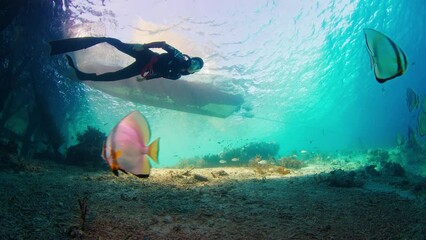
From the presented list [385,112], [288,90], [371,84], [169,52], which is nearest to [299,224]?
[169,52]

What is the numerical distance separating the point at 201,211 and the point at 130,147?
101 inches

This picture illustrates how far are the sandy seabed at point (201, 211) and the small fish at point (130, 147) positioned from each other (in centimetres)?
155

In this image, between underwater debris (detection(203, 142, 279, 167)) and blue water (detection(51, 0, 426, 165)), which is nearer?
blue water (detection(51, 0, 426, 165))

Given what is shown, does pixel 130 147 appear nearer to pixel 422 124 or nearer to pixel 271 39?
pixel 422 124

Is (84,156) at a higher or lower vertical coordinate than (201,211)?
higher

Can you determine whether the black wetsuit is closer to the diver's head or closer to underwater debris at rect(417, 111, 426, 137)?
the diver's head

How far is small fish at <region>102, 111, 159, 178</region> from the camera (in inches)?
88.0

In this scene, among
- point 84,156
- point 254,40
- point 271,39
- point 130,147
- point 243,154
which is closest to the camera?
point 130,147

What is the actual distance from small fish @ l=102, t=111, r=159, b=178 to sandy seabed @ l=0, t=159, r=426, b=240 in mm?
1548

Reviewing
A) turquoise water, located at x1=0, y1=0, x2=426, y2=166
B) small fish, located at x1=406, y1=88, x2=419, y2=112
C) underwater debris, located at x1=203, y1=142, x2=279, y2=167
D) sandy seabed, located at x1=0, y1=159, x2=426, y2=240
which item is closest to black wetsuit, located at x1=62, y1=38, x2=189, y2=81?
sandy seabed, located at x1=0, y1=159, x2=426, y2=240

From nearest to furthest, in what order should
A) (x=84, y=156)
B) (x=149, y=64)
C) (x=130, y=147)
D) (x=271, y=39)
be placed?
(x=130, y=147) < (x=149, y=64) < (x=84, y=156) < (x=271, y=39)

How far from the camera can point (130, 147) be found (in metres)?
2.30

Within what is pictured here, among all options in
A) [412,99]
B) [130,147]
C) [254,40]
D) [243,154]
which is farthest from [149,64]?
[254,40]

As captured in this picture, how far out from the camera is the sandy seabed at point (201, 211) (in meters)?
3.42
